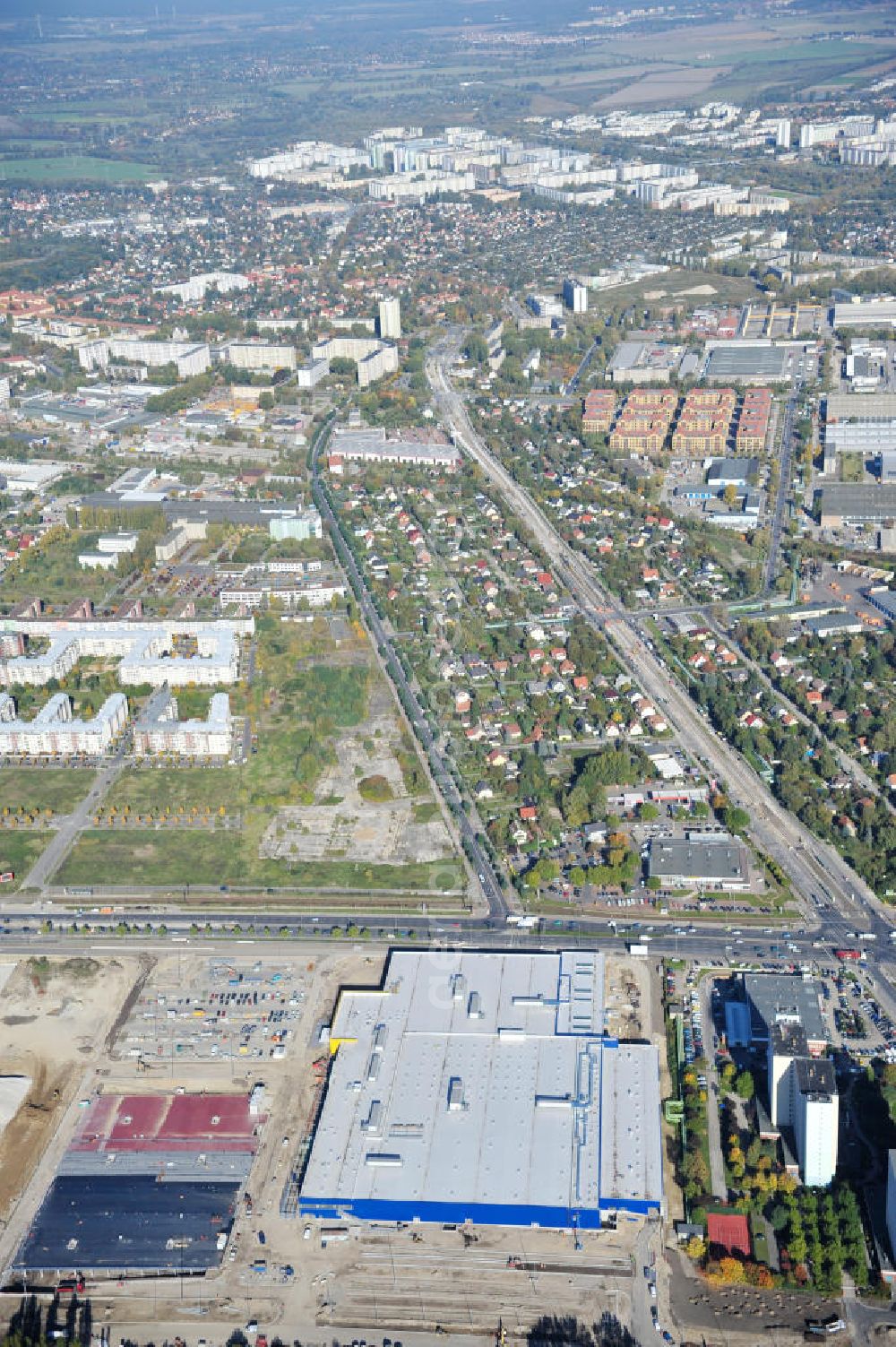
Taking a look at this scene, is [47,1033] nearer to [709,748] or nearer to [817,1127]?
[817,1127]

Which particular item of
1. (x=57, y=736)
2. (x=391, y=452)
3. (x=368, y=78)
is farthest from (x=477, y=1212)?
(x=368, y=78)

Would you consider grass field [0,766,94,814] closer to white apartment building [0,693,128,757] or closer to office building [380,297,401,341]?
white apartment building [0,693,128,757]

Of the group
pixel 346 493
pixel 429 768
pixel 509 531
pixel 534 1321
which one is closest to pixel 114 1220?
pixel 534 1321

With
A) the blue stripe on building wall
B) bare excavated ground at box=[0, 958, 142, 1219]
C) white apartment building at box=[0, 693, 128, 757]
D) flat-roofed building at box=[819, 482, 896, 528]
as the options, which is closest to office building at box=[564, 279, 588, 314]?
flat-roofed building at box=[819, 482, 896, 528]

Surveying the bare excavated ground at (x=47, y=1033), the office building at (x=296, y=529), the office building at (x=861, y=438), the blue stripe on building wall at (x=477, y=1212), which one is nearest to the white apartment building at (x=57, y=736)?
the bare excavated ground at (x=47, y=1033)

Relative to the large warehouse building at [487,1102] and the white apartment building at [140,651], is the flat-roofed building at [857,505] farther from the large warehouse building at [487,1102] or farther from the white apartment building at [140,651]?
the large warehouse building at [487,1102]

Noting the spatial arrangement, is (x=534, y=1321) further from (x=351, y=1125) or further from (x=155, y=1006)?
(x=155, y=1006)
